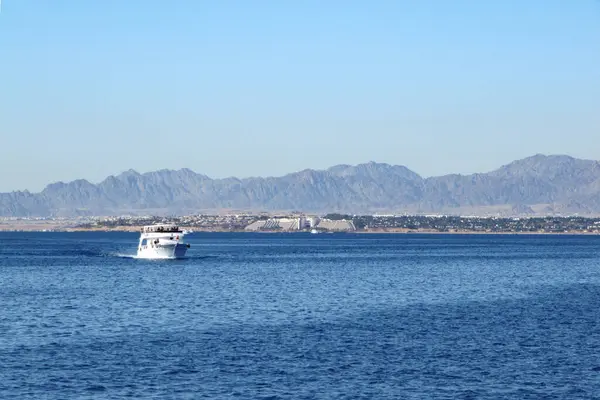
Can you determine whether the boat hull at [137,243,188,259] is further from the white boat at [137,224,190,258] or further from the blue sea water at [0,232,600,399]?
the blue sea water at [0,232,600,399]

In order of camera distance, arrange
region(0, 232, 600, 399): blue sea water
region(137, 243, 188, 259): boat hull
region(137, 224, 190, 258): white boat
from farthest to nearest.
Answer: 1. region(137, 224, 190, 258): white boat
2. region(137, 243, 188, 259): boat hull
3. region(0, 232, 600, 399): blue sea water

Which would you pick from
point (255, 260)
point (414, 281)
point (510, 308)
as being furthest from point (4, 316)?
point (255, 260)

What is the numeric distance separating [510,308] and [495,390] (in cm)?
3548

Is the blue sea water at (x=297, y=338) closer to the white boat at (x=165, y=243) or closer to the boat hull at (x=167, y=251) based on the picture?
the boat hull at (x=167, y=251)

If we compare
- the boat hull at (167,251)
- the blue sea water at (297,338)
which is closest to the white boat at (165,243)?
the boat hull at (167,251)

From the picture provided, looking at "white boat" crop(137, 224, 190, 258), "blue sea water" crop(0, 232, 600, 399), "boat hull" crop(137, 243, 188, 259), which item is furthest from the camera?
"white boat" crop(137, 224, 190, 258)

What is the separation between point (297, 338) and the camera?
59781 millimetres

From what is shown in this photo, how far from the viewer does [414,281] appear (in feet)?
357

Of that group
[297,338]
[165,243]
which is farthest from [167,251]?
[297,338]

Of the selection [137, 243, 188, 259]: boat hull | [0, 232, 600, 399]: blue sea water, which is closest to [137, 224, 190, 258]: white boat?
[137, 243, 188, 259]: boat hull

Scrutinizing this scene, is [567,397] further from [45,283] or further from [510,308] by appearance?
[45,283]

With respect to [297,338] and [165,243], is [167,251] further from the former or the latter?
[297,338]

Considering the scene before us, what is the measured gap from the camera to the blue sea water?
45719 mm

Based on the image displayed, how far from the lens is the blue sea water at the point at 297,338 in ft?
150
